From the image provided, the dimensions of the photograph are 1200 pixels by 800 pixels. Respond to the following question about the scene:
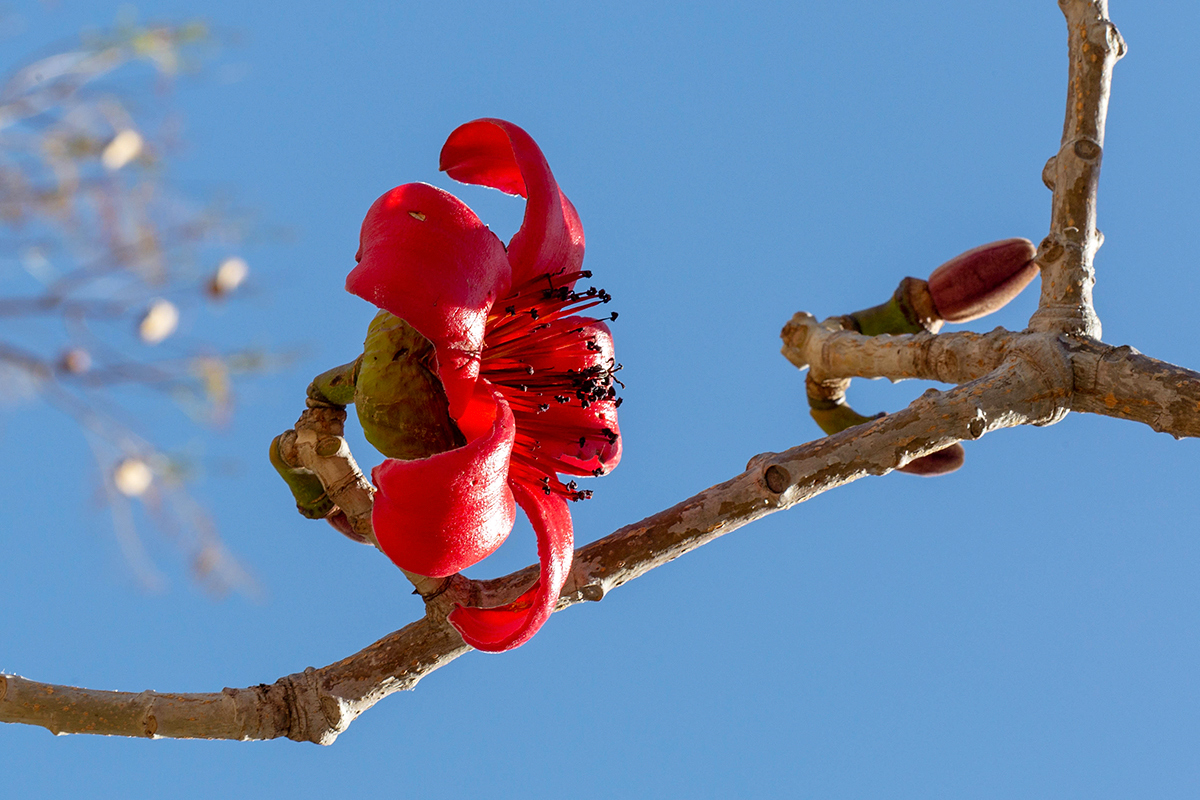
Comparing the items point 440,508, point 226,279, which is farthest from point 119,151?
point 440,508

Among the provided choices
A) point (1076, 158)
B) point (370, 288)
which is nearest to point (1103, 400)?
→ point (1076, 158)

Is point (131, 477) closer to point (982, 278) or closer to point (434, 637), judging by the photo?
point (434, 637)

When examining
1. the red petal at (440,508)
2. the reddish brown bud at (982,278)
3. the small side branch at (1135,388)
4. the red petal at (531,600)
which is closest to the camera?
the red petal at (440,508)

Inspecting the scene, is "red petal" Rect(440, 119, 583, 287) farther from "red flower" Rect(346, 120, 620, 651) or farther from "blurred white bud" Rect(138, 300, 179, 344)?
"blurred white bud" Rect(138, 300, 179, 344)

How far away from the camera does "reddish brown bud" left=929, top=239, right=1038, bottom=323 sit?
243cm

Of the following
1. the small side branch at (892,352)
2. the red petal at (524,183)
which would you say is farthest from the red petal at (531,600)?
the small side branch at (892,352)

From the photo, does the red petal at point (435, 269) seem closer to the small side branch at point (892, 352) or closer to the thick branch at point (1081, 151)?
the small side branch at point (892, 352)

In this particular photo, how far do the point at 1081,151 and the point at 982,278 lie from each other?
0.53m

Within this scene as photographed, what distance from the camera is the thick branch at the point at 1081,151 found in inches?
77.8

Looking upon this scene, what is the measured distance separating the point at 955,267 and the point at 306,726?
1.95 metres

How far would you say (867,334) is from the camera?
2.74 m

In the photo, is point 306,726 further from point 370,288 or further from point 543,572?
point 370,288

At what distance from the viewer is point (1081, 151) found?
6.54ft

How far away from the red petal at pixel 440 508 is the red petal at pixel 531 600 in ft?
0.38
